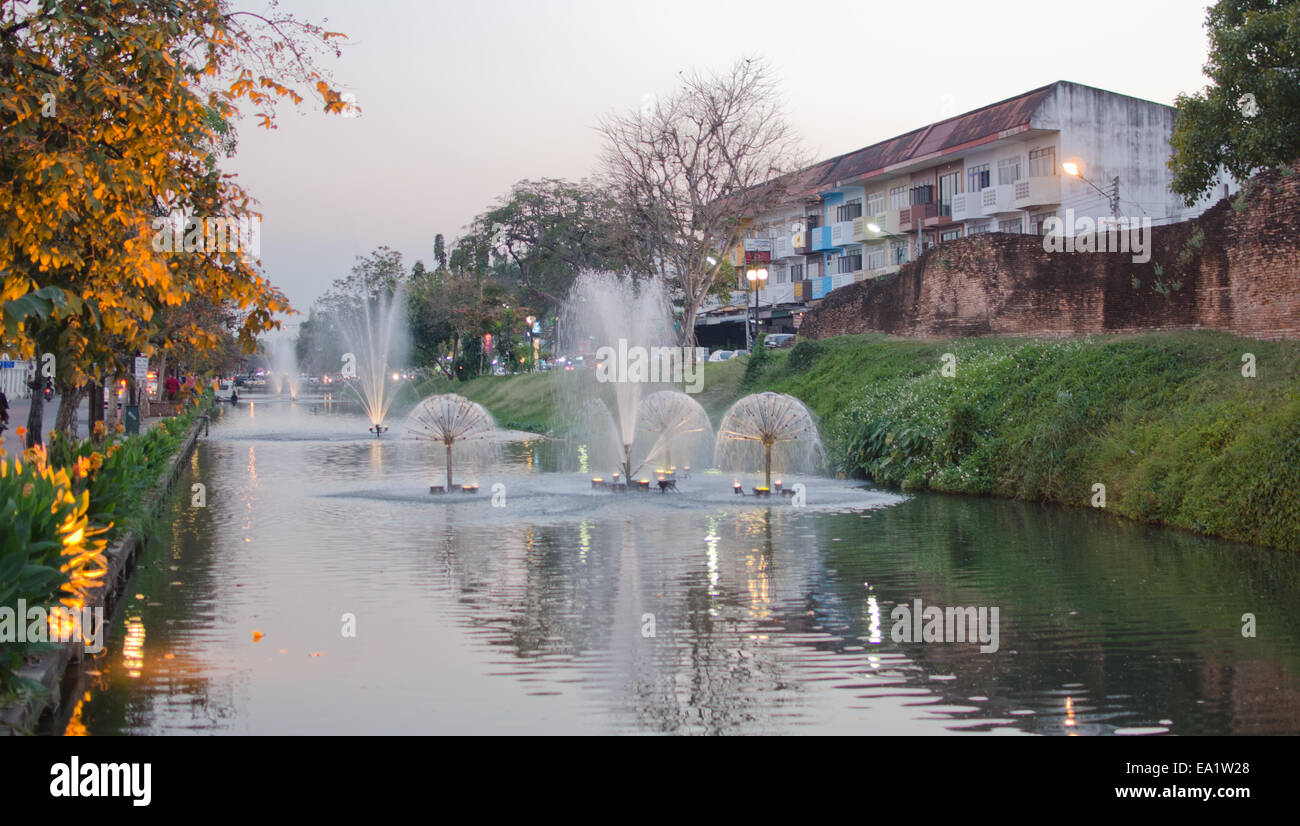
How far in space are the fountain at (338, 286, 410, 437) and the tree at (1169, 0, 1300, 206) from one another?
37.9 meters

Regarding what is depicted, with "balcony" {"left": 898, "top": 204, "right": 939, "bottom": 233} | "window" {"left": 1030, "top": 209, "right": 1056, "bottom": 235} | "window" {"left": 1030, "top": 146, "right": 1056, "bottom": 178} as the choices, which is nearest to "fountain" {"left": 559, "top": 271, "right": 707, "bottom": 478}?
"balcony" {"left": 898, "top": 204, "right": 939, "bottom": 233}

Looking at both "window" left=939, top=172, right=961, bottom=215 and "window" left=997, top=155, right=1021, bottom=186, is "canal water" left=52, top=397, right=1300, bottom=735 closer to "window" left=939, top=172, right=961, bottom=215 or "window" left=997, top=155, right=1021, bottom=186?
"window" left=997, top=155, right=1021, bottom=186

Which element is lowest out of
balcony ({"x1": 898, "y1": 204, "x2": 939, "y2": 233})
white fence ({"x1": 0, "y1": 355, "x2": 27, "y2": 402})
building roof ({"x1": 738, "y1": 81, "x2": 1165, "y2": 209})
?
white fence ({"x1": 0, "y1": 355, "x2": 27, "y2": 402})

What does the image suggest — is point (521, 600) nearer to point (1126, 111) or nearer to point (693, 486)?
point (693, 486)

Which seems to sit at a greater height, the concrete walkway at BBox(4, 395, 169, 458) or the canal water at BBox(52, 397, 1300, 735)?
the concrete walkway at BBox(4, 395, 169, 458)

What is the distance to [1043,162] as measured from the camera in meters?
41.6

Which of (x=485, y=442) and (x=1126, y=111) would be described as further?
(x=1126, y=111)

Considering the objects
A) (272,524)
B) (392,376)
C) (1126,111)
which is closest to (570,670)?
(272,524)

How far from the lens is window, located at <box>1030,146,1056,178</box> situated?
135ft

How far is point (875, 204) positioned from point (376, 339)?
43.2 meters

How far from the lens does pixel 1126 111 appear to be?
41875 mm

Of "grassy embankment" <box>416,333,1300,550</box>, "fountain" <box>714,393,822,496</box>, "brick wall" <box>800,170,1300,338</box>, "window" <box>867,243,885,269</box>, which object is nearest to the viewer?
"grassy embankment" <box>416,333,1300,550</box>

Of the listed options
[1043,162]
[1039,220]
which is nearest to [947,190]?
[1039,220]
